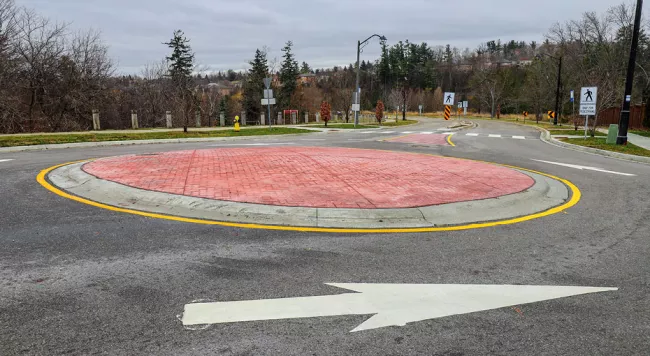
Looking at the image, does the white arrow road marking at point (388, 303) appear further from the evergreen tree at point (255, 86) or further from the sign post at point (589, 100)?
the evergreen tree at point (255, 86)

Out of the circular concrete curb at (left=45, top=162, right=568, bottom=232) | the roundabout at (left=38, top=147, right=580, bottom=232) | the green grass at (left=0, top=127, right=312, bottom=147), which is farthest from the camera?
the green grass at (left=0, top=127, right=312, bottom=147)

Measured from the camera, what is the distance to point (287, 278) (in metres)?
3.78

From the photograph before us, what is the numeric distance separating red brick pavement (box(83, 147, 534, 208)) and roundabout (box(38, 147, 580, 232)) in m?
0.02

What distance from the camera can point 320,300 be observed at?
3.35 meters

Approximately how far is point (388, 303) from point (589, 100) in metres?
21.5

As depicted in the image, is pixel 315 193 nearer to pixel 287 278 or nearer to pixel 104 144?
pixel 287 278

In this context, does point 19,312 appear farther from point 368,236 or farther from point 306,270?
point 368,236

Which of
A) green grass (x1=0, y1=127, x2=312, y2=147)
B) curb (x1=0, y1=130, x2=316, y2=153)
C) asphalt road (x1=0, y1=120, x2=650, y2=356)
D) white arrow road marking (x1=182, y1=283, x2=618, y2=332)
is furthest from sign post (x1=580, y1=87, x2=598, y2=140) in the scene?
white arrow road marking (x1=182, y1=283, x2=618, y2=332)

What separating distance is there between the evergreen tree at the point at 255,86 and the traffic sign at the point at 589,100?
49.0 m

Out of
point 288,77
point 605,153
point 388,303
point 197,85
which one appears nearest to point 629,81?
point 605,153

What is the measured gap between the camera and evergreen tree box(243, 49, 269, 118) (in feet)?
216

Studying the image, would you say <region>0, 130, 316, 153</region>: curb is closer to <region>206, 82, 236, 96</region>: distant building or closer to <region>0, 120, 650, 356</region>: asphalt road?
<region>0, 120, 650, 356</region>: asphalt road

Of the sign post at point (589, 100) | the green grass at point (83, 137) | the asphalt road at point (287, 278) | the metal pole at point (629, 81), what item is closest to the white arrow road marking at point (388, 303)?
the asphalt road at point (287, 278)

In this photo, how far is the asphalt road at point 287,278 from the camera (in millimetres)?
2760
